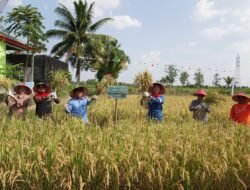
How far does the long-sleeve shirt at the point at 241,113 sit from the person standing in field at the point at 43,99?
305 centimetres

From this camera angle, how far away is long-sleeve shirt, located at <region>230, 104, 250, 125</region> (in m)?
6.36

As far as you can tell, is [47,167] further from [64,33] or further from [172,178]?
[64,33]

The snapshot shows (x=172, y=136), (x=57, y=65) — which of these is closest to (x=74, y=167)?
(x=172, y=136)

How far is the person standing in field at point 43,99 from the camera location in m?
5.99

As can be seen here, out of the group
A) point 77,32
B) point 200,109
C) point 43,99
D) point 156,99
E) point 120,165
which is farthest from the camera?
point 77,32

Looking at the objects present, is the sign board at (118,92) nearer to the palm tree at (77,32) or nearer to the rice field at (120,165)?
the rice field at (120,165)

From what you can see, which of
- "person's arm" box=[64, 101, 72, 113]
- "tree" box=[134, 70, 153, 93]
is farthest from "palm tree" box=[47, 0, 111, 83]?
"person's arm" box=[64, 101, 72, 113]

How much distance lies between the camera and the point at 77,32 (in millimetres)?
28922

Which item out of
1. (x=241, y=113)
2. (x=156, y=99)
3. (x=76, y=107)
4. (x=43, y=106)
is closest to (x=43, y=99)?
(x=43, y=106)

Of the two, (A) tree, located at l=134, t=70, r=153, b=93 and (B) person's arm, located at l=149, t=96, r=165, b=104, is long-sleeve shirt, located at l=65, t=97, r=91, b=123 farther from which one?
(A) tree, located at l=134, t=70, r=153, b=93

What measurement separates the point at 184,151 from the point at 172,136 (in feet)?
3.08

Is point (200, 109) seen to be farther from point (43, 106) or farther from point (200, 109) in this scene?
point (43, 106)

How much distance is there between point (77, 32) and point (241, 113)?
23771mm

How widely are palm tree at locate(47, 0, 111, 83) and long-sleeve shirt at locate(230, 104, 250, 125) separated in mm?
23280
